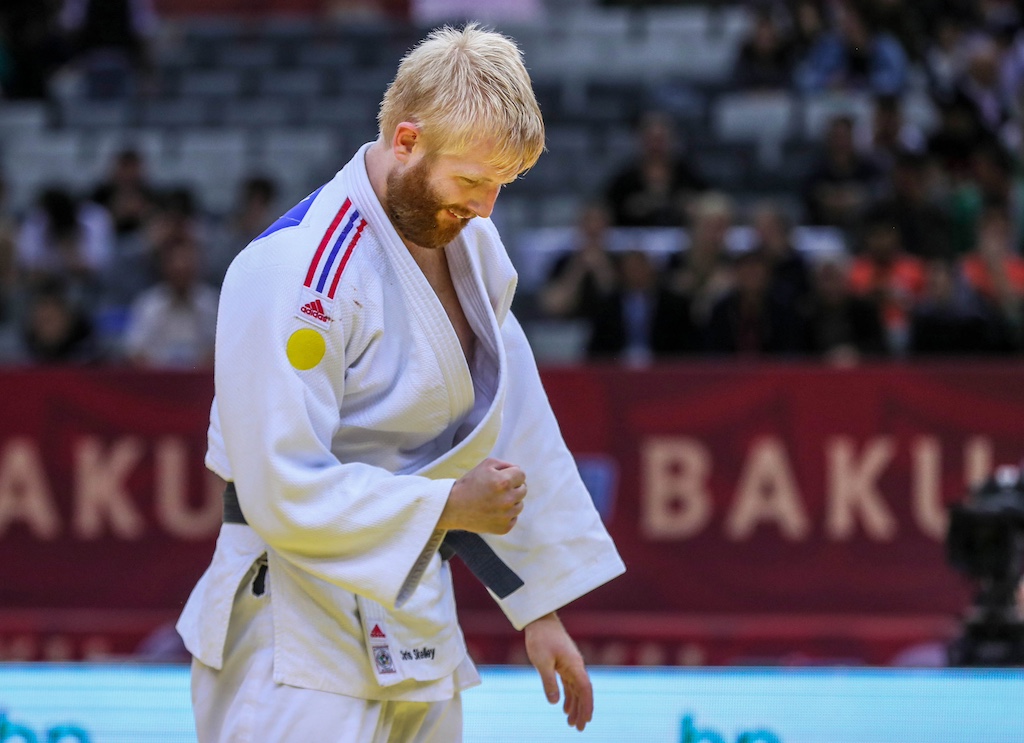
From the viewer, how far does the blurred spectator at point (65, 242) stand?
908 centimetres

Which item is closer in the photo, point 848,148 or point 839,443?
point 839,443

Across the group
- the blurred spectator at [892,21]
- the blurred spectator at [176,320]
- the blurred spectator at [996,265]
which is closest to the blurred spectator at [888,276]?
the blurred spectator at [996,265]

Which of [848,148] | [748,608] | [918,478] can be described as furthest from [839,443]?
[848,148]

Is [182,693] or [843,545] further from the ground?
[182,693]

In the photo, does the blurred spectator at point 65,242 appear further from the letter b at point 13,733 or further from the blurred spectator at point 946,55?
the letter b at point 13,733

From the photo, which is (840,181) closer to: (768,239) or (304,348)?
(768,239)

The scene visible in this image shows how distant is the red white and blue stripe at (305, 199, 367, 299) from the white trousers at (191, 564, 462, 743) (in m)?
0.49

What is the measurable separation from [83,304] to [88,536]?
2306 millimetres

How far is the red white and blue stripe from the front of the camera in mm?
2297

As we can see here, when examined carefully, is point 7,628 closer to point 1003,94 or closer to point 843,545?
point 843,545

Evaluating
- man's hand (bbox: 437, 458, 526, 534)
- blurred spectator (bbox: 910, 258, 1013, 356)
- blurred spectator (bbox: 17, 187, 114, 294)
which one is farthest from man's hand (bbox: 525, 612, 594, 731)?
blurred spectator (bbox: 17, 187, 114, 294)

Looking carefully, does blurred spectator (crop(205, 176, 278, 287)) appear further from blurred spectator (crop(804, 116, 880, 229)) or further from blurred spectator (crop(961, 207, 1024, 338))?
blurred spectator (crop(961, 207, 1024, 338))

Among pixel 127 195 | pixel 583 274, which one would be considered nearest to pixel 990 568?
pixel 583 274

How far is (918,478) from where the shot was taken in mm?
6816
